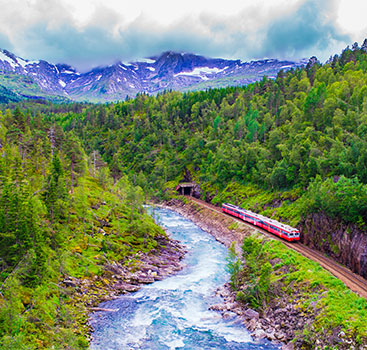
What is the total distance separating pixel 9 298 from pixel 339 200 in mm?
51176

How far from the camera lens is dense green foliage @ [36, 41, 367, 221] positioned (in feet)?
243

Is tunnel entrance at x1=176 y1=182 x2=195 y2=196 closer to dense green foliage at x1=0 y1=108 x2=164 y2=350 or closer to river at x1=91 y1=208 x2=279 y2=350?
dense green foliage at x1=0 y1=108 x2=164 y2=350

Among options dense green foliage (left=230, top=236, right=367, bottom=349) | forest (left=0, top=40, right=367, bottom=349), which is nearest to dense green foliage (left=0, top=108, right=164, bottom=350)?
forest (left=0, top=40, right=367, bottom=349)

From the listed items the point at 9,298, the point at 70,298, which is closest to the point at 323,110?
the point at 70,298

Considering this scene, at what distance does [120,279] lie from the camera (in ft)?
171

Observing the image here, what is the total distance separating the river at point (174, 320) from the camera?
3659cm

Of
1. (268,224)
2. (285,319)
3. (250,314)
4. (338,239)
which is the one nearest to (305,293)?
(285,319)

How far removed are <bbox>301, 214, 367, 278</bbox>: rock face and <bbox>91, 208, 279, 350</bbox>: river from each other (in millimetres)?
19303

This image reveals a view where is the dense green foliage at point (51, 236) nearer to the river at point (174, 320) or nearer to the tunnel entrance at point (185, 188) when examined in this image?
the river at point (174, 320)

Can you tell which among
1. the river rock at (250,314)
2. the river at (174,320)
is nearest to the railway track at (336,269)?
the river rock at (250,314)

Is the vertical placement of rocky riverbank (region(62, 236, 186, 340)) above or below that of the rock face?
below

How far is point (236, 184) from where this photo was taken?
10575cm

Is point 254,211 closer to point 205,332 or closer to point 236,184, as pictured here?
point 236,184

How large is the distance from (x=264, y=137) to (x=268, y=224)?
51958mm
